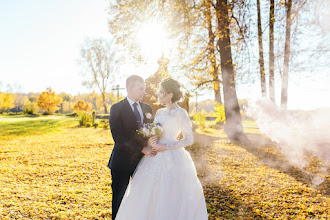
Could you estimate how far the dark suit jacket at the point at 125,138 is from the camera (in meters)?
3.24

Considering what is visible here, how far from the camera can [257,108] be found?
1383 cm

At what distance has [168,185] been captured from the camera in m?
3.13

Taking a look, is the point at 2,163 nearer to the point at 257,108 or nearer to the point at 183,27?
the point at 183,27

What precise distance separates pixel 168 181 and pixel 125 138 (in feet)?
2.90

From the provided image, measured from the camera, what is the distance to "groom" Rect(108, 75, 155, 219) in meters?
3.25

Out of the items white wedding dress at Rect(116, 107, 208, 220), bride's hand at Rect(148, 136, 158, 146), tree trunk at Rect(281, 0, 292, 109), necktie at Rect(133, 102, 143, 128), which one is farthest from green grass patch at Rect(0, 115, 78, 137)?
tree trunk at Rect(281, 0, 292, 109)

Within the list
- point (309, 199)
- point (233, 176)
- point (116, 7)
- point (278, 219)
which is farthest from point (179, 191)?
point (116, 7)

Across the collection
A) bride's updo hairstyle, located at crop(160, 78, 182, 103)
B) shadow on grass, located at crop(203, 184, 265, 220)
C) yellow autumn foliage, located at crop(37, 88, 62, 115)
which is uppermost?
yellow autumn foliage, located at crop(37, 88, 62, 115)

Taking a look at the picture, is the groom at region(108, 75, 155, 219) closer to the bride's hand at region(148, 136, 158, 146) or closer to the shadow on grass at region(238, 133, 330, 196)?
the bride's hand at region(148, 136, 158, 146)

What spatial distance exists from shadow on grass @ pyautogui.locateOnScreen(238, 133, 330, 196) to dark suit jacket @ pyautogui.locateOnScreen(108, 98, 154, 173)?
5.45 meters

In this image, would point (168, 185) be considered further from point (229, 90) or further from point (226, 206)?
point (229, 90)

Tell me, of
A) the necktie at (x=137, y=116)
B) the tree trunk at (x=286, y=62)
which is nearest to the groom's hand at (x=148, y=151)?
the necktie at (x=137, y=116)

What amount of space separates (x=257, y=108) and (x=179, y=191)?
12.2 meters

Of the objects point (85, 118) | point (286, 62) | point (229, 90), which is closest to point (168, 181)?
point (229, 90)
